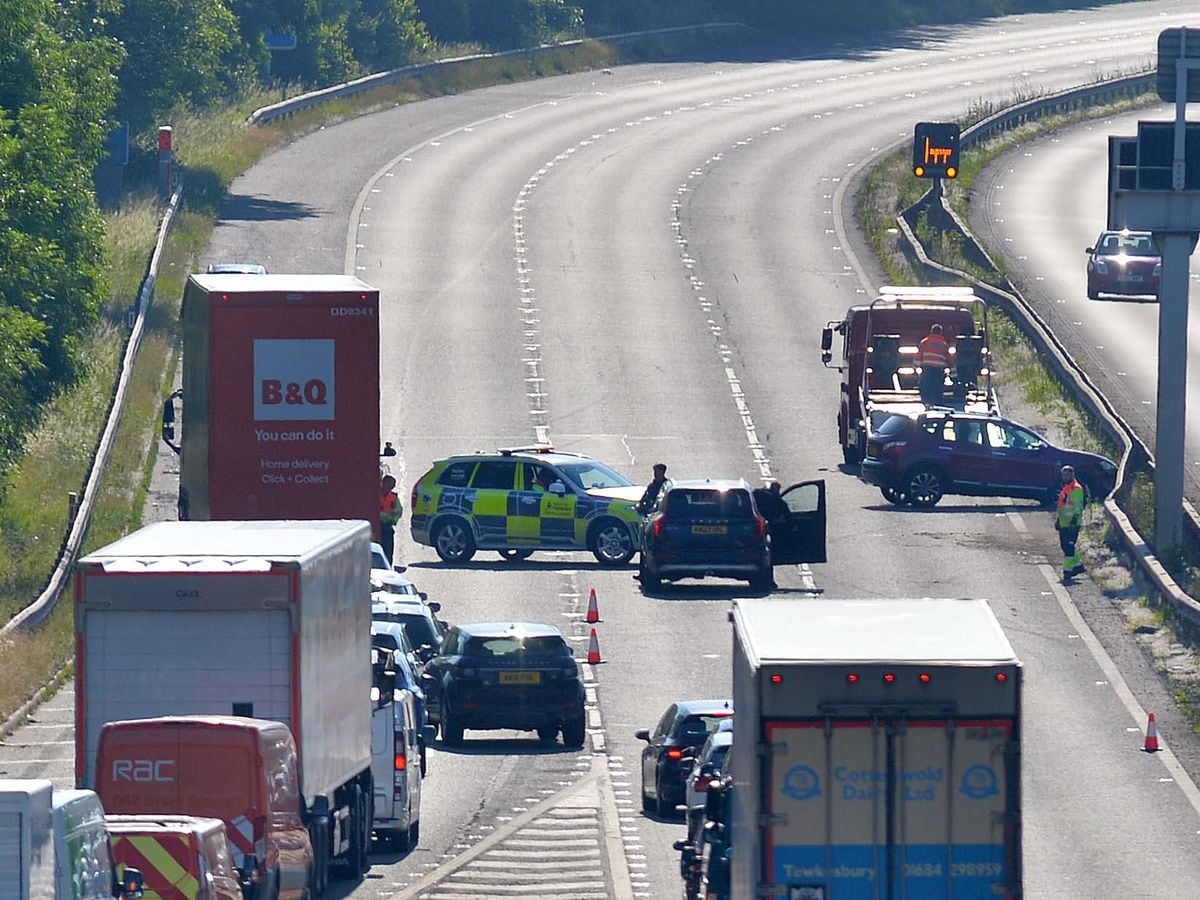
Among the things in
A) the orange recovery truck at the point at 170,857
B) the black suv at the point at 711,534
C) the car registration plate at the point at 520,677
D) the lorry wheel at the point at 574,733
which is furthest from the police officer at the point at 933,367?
the orange recovery truck at the point at 170,857

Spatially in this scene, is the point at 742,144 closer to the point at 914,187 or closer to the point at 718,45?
the point at 914,187

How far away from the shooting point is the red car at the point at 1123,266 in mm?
58469

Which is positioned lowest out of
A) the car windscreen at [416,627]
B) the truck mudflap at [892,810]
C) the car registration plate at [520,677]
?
the car registration plate at [520,677]

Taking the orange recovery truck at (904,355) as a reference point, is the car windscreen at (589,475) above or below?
below

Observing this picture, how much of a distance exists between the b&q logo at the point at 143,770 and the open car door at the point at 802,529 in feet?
62.1

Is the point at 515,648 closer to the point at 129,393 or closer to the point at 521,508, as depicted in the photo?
the point at 521,508

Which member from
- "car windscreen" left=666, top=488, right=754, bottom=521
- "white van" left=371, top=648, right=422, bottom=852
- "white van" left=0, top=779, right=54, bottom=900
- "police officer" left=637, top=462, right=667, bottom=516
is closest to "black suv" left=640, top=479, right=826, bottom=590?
"car windscreen" left=666, top=488, right=754, bottom=521

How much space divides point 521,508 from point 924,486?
711cm

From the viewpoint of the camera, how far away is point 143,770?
61.3 feet

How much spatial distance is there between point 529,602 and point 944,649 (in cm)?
2043

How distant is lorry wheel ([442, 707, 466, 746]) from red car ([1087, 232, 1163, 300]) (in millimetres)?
31622

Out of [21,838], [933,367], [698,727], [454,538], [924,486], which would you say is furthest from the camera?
[933,367]

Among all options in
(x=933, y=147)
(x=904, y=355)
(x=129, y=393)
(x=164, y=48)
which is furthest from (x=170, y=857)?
(x=164, y=48)

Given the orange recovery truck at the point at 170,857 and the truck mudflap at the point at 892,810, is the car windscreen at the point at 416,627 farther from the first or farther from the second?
the truck mudflap at the point at 892,810
